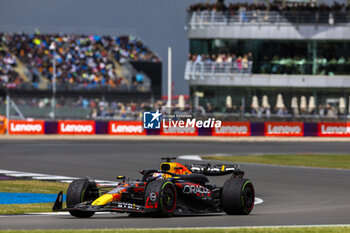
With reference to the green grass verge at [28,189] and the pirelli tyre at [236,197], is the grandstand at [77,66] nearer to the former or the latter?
the green grass verge at [28,189]

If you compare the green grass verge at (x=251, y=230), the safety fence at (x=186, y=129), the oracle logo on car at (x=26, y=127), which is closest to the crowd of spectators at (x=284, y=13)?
the safety fence at (x=186, y=129)

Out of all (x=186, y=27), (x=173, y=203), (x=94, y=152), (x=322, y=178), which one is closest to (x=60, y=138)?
(x=94, y=152)

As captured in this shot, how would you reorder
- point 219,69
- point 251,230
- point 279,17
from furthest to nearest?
point 279,17 → point 219,69 → point 251,230

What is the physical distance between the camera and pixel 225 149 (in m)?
39.1

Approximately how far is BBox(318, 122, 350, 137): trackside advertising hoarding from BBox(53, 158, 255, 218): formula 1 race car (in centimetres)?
3556

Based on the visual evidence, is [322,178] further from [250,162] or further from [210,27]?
[210,27]

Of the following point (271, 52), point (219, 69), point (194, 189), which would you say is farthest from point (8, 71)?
point (194, 189)

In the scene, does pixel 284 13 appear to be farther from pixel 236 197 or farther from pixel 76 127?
pixel 236 197

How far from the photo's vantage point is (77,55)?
70.5m

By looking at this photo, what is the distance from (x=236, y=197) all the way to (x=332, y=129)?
3668cm

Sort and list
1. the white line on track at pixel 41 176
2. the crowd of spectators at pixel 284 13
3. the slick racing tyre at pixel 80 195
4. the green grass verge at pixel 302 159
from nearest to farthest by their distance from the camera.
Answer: the slick racing tyre at pixel 80 195, the white line on track at pixel 41 176, the green grass verge at pixel 302 159, the crowd of spectators at pixel 284 13

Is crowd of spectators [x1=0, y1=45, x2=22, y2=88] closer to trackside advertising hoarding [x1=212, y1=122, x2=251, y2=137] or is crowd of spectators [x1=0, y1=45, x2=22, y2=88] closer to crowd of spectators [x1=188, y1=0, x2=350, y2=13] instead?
crowd of spectators [x1=188, y1=0, x2=350, y2=13]

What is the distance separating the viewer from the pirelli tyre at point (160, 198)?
1193 cm

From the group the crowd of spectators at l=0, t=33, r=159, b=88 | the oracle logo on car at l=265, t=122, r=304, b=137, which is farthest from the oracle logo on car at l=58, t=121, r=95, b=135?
the crowd of spectators at l=0, t=33, r=159, b=88
